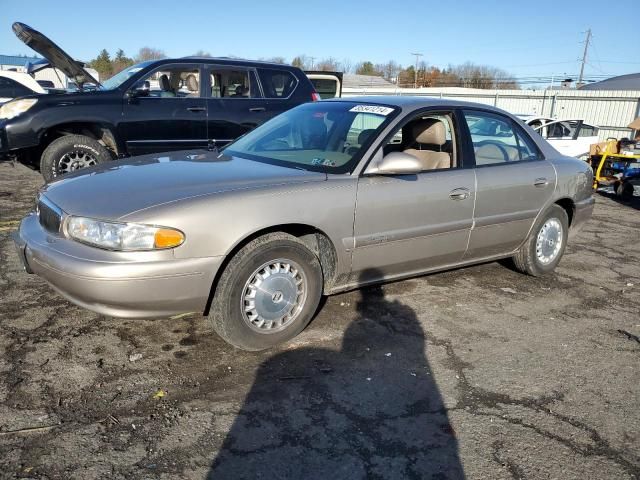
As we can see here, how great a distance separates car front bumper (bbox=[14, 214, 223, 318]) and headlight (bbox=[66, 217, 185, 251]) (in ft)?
0.13

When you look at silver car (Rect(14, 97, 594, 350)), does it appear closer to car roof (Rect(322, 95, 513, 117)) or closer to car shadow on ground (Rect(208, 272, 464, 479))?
car roof (Rect(322, 95, 513, 117))

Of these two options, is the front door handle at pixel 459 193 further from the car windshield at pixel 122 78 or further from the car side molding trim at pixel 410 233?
the car windshield at pixel 122 78

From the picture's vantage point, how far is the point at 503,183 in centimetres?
440

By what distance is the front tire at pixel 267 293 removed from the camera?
3135 millimetres

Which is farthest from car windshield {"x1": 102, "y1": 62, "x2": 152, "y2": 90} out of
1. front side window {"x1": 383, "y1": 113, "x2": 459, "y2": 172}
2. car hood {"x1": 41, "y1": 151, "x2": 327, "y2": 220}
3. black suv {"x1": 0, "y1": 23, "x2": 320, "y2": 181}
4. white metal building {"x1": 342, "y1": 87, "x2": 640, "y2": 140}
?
white metal building {"x1": 342, "y1": 87, "x2": 640, "y2": 140}

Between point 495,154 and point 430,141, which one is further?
point 495,154

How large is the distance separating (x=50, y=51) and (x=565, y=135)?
41.3ft

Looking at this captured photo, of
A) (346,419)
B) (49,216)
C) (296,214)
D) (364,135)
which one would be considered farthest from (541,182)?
(49,216)

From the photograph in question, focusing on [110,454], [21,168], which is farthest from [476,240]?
[21,168]

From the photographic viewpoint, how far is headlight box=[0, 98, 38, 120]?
6.54 metres

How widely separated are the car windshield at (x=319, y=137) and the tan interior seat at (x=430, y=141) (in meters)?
A: 0.53

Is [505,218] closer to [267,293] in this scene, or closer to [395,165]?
[395,165]

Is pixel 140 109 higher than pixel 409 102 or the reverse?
the reverse

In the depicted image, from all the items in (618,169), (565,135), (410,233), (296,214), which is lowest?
(618,169)
